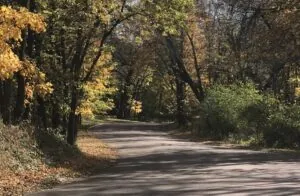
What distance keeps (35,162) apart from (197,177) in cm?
517

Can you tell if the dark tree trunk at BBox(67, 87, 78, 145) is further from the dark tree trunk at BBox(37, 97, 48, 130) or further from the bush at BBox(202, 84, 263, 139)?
the bush at BBox(202, 84, 263, 139)

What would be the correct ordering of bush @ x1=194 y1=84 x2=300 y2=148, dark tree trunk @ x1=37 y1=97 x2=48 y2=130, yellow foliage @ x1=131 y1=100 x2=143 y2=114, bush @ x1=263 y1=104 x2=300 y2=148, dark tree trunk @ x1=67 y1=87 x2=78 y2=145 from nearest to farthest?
1. dark tree trunk @ x1=67 y1=87 x2=78 y2=145
2. dark tree trunk @ x1=37 y1=97 x2=48 y2=130
3. bush @ x1=263 y1=104 x2=300 y2=148
4. bush @ x1=194 y1=84 x2=300 y2=148
5. yellow foliage @ x1=131 y1=100 x2=143 y2=114

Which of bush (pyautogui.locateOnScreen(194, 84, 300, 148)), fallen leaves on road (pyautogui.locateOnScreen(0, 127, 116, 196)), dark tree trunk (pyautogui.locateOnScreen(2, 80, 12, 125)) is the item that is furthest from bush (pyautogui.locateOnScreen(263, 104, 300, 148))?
dark tree trunk (pyautogui.locateOnScreen(2, 80, 12, 125))

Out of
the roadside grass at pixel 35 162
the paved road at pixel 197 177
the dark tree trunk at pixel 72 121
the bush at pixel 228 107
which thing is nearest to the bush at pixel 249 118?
the bush at pixel 228 107

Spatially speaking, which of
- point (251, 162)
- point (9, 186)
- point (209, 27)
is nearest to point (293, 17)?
point (251, 162)

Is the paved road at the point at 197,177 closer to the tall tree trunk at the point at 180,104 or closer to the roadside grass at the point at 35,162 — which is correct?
the roadside grass at the point at 35,162

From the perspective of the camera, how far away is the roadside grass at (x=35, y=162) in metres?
15.0

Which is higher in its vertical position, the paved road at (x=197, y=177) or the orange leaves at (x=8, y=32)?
the orange leaves at (x=8, y=32)

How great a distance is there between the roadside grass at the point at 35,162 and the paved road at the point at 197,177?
2.54 ft

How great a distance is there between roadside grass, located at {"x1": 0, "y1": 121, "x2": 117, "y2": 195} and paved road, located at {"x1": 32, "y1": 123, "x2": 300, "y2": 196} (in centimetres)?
77

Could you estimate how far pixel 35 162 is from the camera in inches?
698

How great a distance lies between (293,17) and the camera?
82.8 ft

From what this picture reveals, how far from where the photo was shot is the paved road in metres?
13.6

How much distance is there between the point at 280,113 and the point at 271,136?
1528 mm
